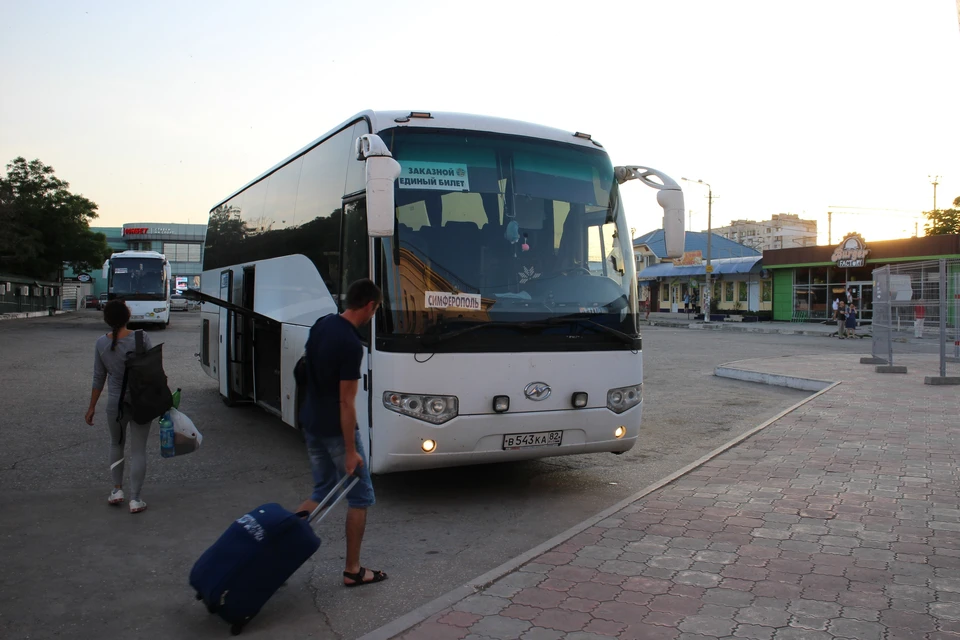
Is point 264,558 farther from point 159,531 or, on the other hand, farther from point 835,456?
point 835,456

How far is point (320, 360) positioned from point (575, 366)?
2.62m

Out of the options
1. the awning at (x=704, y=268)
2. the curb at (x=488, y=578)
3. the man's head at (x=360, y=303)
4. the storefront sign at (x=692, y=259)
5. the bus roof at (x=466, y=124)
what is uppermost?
the storefront sign at (x=692, y=259)

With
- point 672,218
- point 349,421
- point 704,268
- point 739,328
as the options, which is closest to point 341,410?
point 349,421

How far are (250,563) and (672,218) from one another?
15.0ft

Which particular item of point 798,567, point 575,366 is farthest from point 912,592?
point 575,366

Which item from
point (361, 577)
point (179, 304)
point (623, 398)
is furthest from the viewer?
point (179, 304)

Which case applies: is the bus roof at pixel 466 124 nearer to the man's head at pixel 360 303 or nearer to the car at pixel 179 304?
the man's head at pixel 360 303

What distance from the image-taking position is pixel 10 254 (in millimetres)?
42750

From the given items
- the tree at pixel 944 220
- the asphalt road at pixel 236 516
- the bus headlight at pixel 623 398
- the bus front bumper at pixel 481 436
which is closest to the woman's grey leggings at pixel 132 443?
the asphalt road at pixel 236 516

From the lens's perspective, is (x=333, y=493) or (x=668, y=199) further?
(x=668, y=199)

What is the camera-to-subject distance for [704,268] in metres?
52.9

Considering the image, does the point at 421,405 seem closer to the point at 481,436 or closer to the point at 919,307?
the point at 481,436

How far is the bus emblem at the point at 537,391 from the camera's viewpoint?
618 centimetres

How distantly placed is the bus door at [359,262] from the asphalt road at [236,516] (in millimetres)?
823
